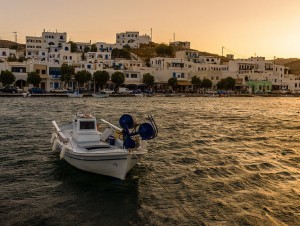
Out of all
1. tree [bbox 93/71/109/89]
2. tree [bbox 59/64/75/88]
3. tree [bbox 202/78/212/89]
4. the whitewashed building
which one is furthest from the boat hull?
the whitewashed building

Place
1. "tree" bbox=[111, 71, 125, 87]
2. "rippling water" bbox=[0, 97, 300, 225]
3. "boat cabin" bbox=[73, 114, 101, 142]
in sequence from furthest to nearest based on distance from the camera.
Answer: "tree" bbox=[111, 71, 125, 87] → "boat cabin" bbox=[73, 114, 101, 142] → "rippling water" bbox=[0, 97, 300, 225]

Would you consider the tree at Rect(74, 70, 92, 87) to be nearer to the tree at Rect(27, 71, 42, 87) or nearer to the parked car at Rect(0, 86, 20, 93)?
the tree at Rect(27, 71, 42, 87)

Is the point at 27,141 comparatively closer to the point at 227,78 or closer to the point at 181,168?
the point at 181,168

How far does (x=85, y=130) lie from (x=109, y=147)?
2.30 meters

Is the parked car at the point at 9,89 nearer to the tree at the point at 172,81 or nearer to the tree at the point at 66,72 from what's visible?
the tree at the point at 66,72

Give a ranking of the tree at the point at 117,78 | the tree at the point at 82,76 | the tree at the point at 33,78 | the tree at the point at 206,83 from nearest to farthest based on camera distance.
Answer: the tree at the point at 33,78 < the tree at the point at 82,76 < the tree at the point at 117,78 < the tree at the point at 206,83

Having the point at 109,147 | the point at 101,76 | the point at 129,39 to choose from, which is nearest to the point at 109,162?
the point at 109,147

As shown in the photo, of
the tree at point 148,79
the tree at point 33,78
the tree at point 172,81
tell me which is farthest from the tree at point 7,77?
the tree at point 172,81

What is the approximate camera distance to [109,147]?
1827 cm

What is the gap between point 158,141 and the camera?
92.8ft

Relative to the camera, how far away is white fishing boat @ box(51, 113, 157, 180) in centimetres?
1636

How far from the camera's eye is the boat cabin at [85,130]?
19469 millimetres

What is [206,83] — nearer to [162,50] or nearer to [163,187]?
[162,50]

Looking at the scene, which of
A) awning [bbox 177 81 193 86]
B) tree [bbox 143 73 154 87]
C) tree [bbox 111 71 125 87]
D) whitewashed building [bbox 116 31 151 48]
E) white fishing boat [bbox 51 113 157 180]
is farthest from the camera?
whitewashed building [bbox 116 31 151 48]
